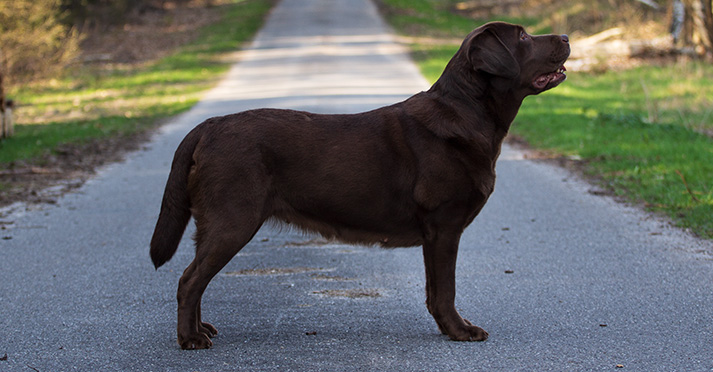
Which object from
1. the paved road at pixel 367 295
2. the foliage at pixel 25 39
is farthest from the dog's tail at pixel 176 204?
the foliage at pixel 25 39

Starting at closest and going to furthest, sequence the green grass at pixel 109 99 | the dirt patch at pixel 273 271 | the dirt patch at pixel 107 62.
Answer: the dirt patch at pixel 273 271, the dirt patch at pixel 107 62, the green grass at pixel 109 99

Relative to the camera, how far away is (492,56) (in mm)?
4402

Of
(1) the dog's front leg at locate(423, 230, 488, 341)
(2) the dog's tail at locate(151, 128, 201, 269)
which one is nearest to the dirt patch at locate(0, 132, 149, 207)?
(2) the dog's tail at locate(151, 128, 201, 269)

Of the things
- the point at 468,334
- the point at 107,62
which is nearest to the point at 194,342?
the point at 468,334

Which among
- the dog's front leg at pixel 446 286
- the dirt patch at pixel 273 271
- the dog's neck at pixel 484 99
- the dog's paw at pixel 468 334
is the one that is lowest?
the dirt patch at pixel 273 271

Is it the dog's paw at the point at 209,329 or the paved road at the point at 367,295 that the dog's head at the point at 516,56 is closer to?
the paved road at the point at 367,295

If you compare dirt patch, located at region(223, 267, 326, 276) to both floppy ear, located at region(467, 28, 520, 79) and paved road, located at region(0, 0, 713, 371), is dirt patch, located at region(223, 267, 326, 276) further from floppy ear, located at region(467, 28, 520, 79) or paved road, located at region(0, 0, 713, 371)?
floppy ear, located at region(467, 28, 520, 79)

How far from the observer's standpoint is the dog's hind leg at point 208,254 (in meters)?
4.17

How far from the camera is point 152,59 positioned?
2639 centimetres

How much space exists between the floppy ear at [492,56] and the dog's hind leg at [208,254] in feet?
4.89

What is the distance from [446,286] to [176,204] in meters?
1.54

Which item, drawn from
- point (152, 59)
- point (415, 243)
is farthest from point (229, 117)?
point (152, 59)

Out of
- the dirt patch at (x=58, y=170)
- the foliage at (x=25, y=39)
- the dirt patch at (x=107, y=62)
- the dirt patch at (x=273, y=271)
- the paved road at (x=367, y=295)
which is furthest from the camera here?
the foliage at (x=25, y=39)

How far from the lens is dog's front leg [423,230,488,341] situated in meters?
4.33
